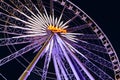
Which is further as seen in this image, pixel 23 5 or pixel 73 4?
pixel 73 4

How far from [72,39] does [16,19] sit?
356 cm

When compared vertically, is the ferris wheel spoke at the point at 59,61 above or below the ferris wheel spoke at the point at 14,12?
below

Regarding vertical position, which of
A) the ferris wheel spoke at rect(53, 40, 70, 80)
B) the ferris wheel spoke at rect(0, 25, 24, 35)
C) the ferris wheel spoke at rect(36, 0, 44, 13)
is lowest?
the ferris wheel spoke at rect(53, 40, 70, 80)

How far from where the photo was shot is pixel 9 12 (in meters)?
22.0

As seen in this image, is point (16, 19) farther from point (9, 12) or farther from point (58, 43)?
point (58, 43)

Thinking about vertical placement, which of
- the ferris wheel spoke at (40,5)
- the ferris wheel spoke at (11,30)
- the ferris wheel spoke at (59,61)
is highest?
the ferris wheel spoke at (40,5)

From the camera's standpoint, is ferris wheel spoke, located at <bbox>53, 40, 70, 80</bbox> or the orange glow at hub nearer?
the orange glow at hub

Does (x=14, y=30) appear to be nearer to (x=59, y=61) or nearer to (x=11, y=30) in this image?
(x=11, y=30)

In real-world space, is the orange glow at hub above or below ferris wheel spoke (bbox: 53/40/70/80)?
above

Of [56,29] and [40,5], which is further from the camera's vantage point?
[40,5]

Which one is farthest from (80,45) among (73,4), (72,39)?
(73,4)

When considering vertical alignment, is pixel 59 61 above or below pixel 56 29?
below

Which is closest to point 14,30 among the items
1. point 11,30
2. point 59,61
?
point 11,30

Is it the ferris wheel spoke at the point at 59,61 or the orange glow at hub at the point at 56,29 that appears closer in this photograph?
the orange glow at hub at the point at 56,29
